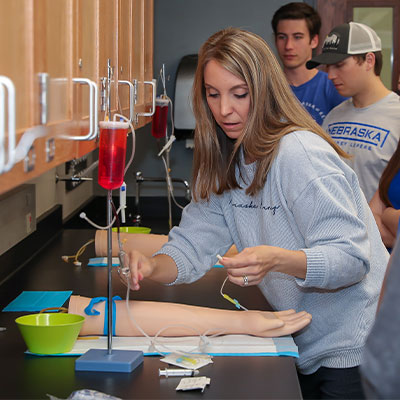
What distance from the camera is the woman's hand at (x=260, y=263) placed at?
5.08 feet

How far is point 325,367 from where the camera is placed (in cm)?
174

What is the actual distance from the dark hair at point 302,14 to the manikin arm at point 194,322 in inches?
94.8

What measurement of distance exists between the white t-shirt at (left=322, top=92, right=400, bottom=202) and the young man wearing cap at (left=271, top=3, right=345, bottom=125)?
2.05 feet

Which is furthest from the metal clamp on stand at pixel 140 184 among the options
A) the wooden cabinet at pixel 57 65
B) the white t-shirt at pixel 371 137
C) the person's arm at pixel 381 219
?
the wooden cabinet at pixel 57 65

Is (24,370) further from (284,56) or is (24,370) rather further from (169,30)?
(169,30)

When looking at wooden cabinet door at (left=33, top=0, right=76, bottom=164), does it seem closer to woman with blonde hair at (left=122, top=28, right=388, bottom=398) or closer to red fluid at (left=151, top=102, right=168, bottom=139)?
woman with blonde hair at (left=122, top=28, right=388, bottom=398)

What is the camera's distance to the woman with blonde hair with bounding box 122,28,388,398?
5.30 feet

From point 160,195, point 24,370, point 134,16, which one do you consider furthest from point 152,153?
point 24,370

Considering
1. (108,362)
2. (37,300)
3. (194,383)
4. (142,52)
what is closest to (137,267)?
(108,362)

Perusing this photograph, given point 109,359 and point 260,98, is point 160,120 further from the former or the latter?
point 109,359

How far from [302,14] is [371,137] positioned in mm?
1152

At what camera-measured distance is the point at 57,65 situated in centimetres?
136

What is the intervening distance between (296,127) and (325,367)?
2.04 feet

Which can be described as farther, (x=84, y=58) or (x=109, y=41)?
(x=109, y=41)
